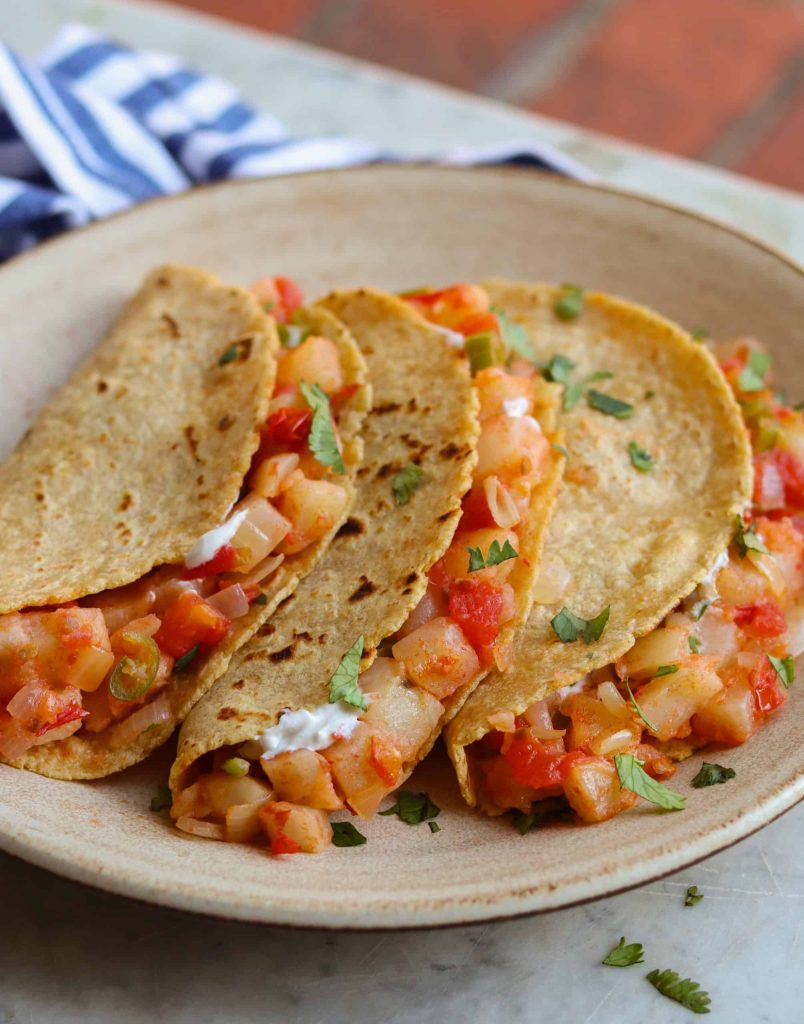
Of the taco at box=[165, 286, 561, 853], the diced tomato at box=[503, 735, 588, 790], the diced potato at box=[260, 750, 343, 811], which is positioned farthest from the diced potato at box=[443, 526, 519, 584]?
the diced potato at box=[260, 750, 343, 811]

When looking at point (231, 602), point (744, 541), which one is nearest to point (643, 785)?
point (744, 541)

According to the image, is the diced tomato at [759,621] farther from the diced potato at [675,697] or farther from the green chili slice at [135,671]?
the green chili slice at [135,671]

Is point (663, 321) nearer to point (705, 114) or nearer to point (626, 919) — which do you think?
point (626, 919)

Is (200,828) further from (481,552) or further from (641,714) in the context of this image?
(641,714)

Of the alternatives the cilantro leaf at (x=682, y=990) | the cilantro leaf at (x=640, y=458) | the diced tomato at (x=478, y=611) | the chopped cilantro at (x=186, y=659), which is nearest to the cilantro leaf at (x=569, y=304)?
the cilantro leaf at (x=640, y=458)

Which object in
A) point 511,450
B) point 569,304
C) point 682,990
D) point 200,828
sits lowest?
point 200,828

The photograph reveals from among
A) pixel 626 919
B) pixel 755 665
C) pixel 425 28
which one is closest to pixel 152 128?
pixel 755 665
